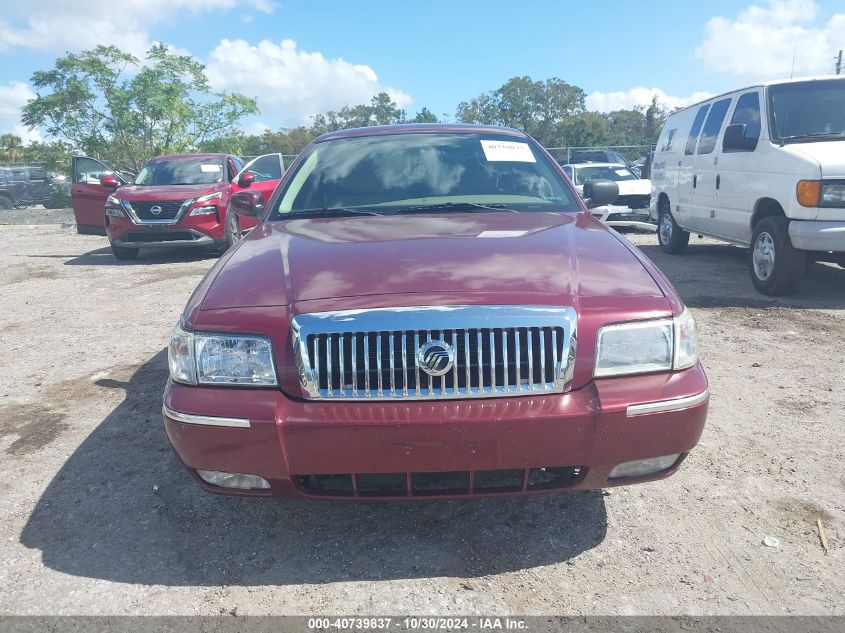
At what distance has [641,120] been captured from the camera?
260 ft

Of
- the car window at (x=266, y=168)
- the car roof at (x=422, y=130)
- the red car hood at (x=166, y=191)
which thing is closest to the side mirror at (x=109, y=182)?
the red car hood at (x=166, y=191)

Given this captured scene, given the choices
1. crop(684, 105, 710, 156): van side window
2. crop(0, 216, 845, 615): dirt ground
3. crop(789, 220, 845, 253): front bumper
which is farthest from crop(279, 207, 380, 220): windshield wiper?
crop(684, 105, 710, 156): van side window

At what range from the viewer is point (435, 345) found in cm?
207

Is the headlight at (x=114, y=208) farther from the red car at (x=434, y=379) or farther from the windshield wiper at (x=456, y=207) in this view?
the red car at (x=434, y=379)

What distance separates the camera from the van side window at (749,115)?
21.5 feet

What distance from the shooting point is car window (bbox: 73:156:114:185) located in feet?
36.3

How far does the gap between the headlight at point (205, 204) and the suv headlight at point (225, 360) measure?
8134mm

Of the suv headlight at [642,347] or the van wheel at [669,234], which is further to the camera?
the van wheel at [669,234]

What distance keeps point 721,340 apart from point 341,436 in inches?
153

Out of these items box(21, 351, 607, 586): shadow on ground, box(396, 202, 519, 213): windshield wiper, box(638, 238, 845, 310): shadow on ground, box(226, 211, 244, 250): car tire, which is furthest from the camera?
box(226, 211, 244, 250): car tire

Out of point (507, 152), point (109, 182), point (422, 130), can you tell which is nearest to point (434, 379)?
point (507, 152)

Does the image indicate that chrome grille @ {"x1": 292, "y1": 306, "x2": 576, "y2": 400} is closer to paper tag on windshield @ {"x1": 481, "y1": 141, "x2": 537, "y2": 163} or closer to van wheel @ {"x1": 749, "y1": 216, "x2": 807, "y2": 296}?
paper tag on windshield @ {"x1": 481, "y1": 141, "x2": 537, "y2": 163}

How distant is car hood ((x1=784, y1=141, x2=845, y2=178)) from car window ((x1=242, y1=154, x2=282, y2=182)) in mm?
8522

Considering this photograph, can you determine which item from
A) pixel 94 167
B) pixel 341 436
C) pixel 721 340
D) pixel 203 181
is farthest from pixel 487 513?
pixel 94 167
